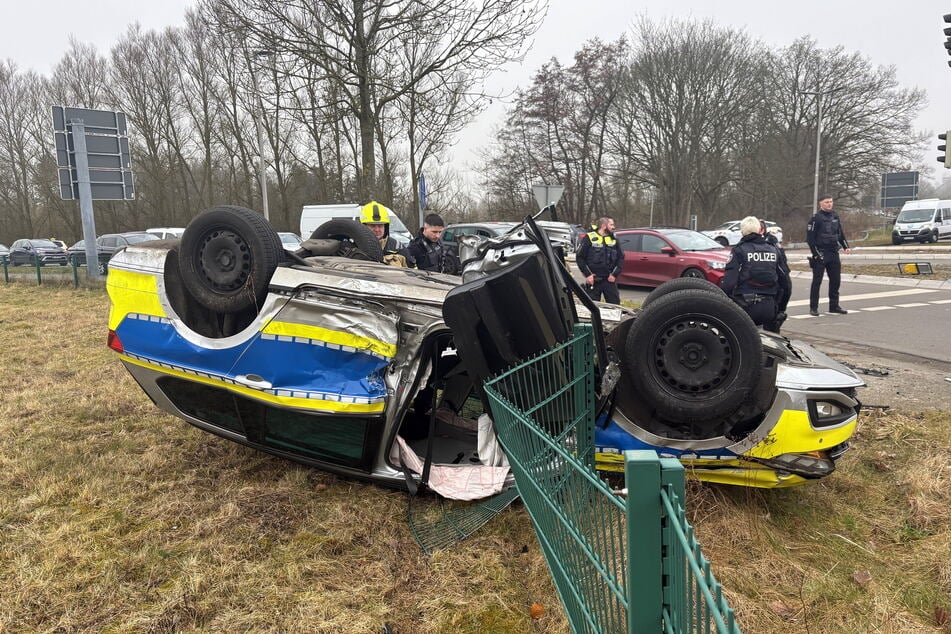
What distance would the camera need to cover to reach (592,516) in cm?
155

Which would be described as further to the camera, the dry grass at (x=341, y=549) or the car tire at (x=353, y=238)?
the car tire at (x=353, y=238)

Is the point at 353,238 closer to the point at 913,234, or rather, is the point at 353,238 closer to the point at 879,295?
the point at 879,295

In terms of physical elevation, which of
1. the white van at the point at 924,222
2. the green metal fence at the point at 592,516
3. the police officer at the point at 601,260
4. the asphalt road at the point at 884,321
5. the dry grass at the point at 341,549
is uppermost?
the white van at the point at 924,222

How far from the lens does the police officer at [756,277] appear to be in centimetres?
562

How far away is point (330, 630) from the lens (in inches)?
90.6

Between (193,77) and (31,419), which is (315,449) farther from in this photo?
(193,77)

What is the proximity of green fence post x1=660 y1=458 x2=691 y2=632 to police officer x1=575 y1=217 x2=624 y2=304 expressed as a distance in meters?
7.03

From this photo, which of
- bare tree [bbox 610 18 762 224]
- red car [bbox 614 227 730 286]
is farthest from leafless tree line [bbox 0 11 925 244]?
red car [bbox 614 227 730 286]

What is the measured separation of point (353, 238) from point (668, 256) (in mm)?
9014

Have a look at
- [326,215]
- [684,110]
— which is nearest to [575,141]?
[684,110]

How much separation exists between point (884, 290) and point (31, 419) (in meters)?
13.5

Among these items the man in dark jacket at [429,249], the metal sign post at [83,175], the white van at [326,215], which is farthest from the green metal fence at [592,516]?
the white van at [326,215]

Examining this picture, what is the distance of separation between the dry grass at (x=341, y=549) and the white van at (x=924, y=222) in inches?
1072

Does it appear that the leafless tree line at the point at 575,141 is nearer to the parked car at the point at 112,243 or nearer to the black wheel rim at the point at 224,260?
the parked car at the point at 112,243
